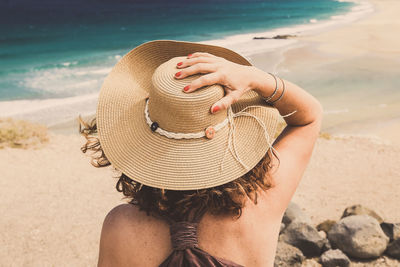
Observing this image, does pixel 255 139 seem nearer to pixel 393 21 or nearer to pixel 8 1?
pixel 393 21

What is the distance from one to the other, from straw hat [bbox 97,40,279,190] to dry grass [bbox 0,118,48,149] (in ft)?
23.4

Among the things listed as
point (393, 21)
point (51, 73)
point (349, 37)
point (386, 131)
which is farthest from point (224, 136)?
point (393, 21)

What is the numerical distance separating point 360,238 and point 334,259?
0.40 m

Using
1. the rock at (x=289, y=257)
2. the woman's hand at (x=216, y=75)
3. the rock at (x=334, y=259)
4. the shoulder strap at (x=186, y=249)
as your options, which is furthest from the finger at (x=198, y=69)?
the rock at (x=334, y=259)

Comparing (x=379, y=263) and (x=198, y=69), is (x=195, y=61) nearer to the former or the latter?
(x=198, y=69)

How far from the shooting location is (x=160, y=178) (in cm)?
122

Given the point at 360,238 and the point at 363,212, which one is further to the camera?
the point at 363,212

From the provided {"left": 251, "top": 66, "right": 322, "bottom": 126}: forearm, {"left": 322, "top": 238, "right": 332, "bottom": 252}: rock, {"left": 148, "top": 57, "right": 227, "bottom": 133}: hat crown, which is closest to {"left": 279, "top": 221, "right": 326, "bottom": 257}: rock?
{"left": 322, "top": 238, "right": 332, "bottom": 252}: rock

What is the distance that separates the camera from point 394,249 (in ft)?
11.7

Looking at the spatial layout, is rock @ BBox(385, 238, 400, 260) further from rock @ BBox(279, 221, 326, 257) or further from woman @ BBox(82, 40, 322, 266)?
woman @ BBox(82, 40, 322, 266)

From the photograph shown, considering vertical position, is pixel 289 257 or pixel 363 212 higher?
pixel 289 257

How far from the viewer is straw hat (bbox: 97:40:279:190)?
3.91 ft

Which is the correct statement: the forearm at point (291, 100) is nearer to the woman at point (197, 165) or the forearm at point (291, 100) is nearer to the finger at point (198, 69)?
the woman at point (197, 165)

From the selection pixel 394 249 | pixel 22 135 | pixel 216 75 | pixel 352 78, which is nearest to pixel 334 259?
pixel 394 249
